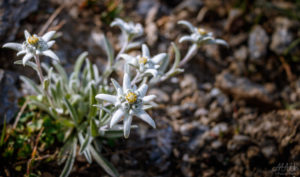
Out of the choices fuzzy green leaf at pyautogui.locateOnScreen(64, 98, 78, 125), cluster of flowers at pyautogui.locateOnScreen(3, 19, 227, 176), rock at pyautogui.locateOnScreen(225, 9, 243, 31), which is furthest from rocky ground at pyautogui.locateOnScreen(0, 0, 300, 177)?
fuzzy green leaf at pyautogui.locateOnScreen(64, 98, 78, 125)

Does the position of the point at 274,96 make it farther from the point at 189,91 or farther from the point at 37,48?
the point at 37,48

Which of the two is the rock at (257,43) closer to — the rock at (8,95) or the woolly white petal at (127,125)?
the woolly white petal at (127,125)

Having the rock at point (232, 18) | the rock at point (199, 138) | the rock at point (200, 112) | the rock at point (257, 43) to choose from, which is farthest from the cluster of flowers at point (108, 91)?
the rock at point (232, 18)

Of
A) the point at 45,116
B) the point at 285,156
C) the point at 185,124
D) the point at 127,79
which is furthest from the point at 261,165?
the point at 45,116

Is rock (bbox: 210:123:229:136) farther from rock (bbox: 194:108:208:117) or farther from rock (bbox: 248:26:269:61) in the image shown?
rock (bbox: 248:26:269:61)

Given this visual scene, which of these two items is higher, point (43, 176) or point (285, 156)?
point (43, 176)

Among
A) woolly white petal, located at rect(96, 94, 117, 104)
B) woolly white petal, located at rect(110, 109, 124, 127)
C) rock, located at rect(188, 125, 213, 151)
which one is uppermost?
woolly white petal, located at rect(96, 94, 117, 104)
